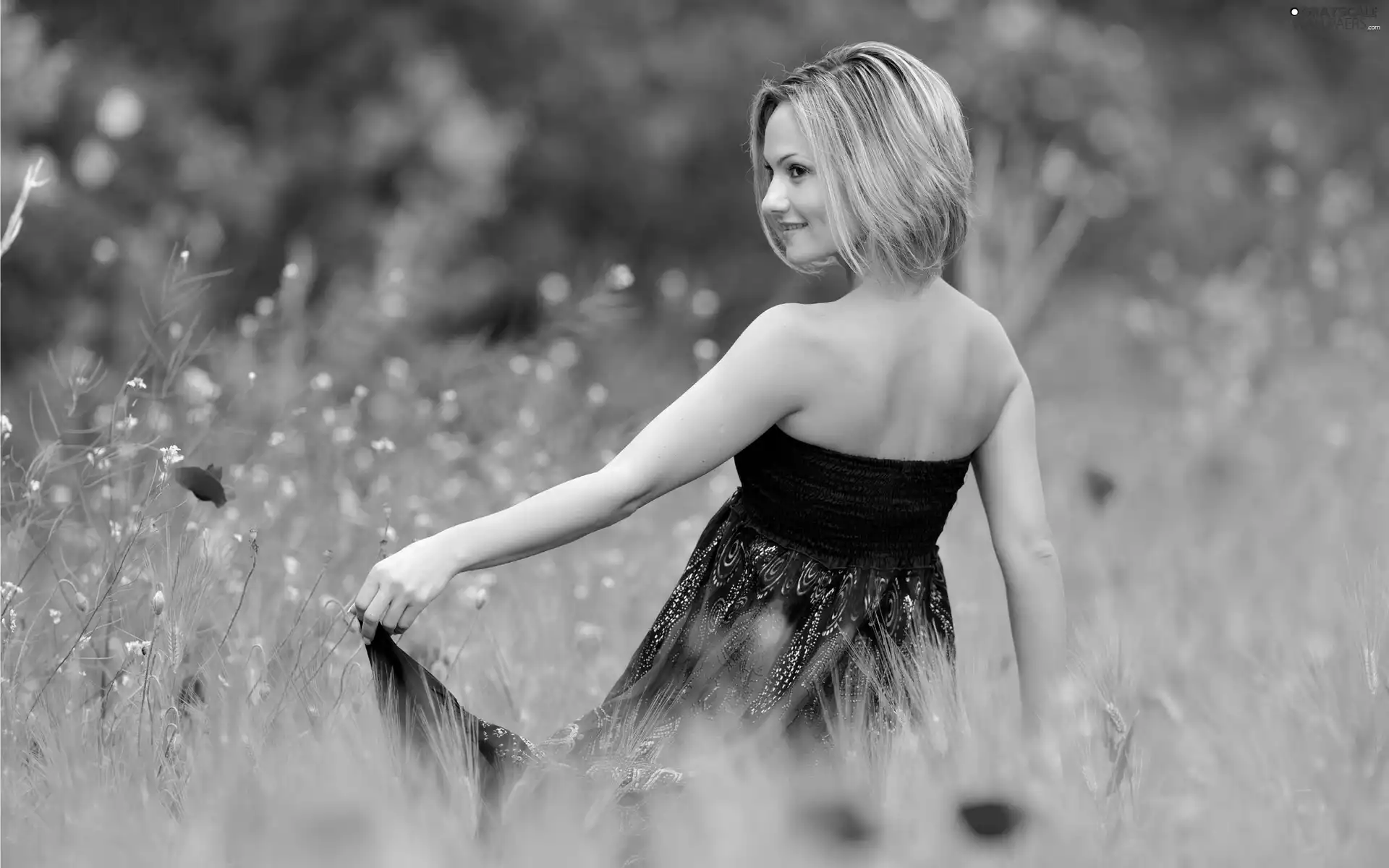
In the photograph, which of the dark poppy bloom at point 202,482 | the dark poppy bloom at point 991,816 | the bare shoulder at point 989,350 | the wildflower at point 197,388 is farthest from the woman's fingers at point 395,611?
the wildflower at point 197,388

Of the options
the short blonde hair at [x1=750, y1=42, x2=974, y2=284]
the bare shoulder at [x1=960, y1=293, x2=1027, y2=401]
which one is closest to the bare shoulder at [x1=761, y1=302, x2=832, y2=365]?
the short blonde hair at [x1=750, y1=42, x2=974, y2=284]

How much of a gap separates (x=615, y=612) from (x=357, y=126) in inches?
211

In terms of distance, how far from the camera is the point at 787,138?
2217mm

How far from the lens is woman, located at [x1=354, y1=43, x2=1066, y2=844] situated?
2035mm

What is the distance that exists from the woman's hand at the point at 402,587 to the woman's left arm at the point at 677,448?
0.10 ft

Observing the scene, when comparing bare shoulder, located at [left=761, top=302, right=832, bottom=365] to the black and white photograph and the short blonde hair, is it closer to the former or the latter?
the black and white photograph

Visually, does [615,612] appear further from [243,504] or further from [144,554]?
[144,554]

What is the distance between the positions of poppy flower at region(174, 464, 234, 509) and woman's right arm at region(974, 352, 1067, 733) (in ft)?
3.69

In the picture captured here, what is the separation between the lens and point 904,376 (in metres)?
2.12

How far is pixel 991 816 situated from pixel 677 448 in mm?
788

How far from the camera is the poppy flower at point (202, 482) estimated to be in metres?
2.10

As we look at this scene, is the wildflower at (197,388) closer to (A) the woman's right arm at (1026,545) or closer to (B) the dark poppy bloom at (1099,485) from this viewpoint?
(A) the woman's right arm at (1026,545)

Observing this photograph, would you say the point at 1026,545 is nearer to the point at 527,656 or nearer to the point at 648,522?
the point at 527,656

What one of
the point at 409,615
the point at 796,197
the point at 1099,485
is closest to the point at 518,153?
the point at 1099,485
